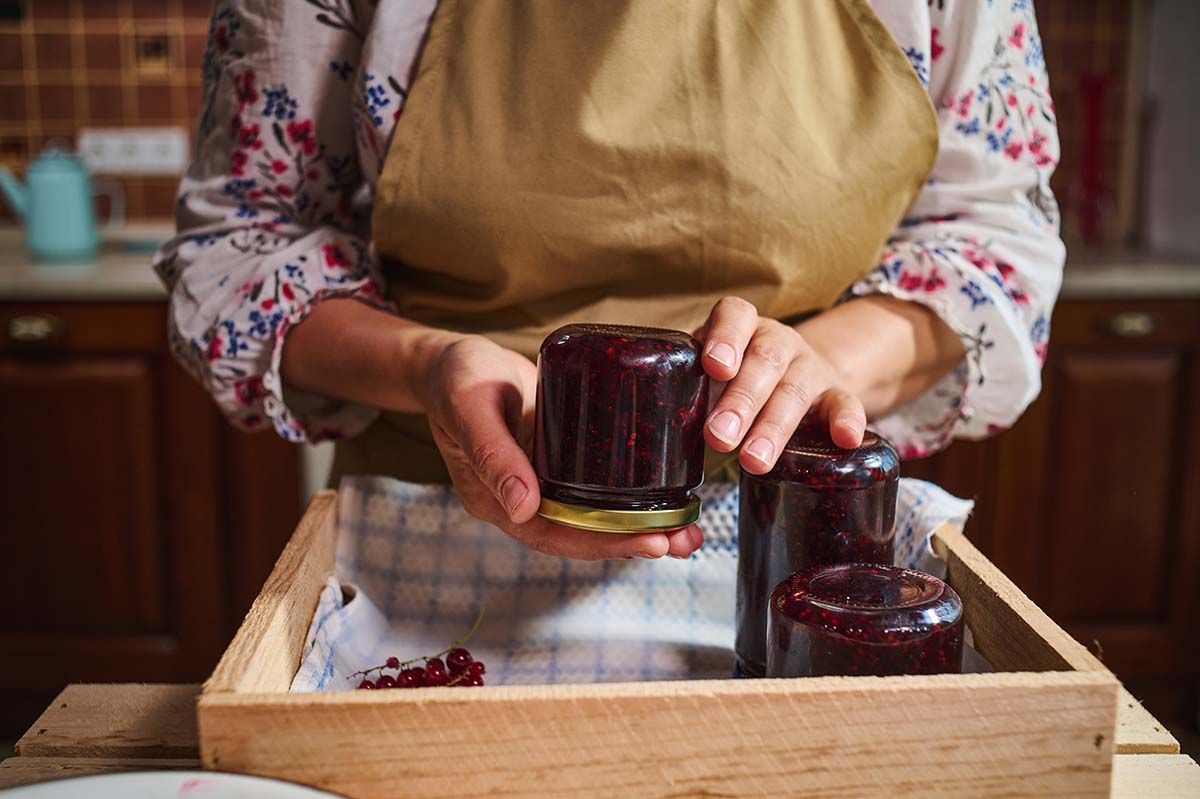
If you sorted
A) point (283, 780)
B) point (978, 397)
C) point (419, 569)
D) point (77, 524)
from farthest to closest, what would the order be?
point (77, 524) < point (978, 397) < point (419, 569) < point (283, 780)

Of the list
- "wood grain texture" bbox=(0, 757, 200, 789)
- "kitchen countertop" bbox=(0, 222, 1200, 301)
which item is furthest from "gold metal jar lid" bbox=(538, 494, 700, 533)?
"kitchen countertop" bbox=(0, 222, 1200, 301)

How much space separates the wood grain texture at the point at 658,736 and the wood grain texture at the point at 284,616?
0.11 feet

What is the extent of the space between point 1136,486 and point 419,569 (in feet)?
5.60

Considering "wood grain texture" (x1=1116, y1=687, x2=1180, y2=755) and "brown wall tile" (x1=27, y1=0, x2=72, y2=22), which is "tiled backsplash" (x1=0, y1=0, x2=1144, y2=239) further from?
"wood grain texture" (x1=1116, y1=687, x2=1180, y2=755)

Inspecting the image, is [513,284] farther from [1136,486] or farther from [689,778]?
[1136,486]

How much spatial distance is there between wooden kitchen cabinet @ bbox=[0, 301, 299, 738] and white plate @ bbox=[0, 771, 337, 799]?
64.4 inches

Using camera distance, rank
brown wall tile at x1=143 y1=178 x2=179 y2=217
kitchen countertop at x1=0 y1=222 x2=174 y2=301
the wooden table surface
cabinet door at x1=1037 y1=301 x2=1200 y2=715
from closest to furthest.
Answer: the wooden table surface, kitchen countertop at x1=0 y1=222 x2=174 y2=301, cabinet door at x1=1037 y1=301 x2=1200 y2=715, brown wall tile at x1=143 y1=178 x2=179 y2=217

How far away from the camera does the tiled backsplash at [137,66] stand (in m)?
2.44

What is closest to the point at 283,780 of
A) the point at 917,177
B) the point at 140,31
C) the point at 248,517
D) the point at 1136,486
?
the point at 917,177

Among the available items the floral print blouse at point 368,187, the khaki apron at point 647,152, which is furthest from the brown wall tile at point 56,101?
the khaki apron at point 647,152

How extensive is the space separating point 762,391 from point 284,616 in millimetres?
268

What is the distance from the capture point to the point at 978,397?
91 centimetres

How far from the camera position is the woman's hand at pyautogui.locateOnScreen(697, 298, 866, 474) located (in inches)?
24.2

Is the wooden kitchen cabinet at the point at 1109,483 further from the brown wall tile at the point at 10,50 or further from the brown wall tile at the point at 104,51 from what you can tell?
the brown wall tile at the point at 10,50
